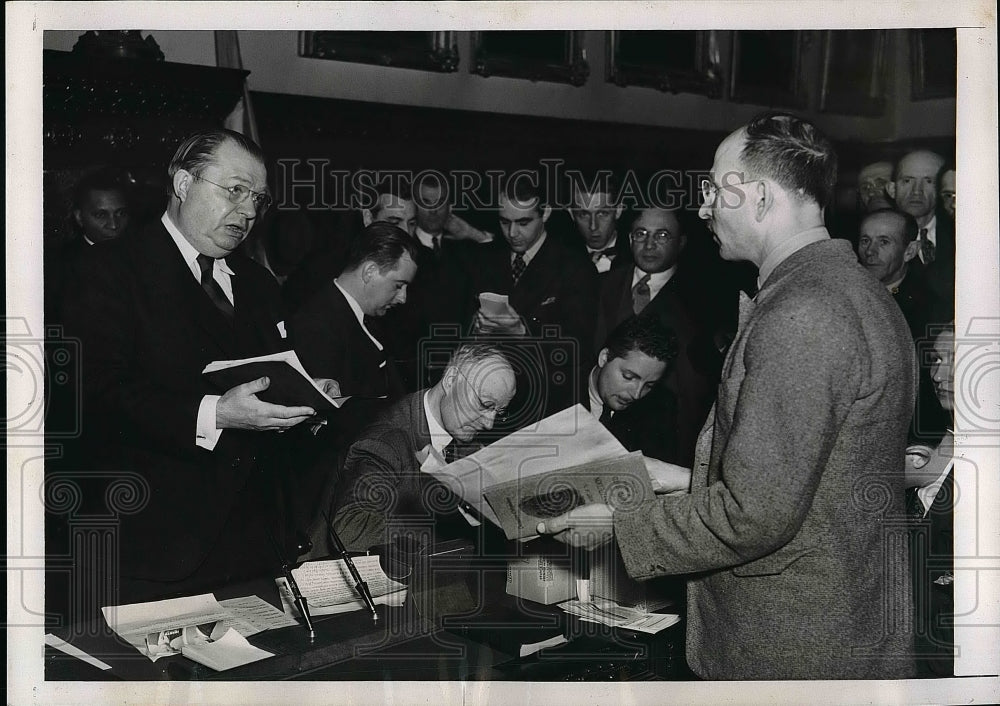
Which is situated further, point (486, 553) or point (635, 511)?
point (486, 553)

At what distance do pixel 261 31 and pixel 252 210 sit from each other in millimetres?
533

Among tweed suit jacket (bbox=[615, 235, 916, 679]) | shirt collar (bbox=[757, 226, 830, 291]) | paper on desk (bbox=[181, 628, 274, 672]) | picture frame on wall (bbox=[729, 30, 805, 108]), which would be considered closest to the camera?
tweed suit jacket (bbox=[615, 235, 916, 679])

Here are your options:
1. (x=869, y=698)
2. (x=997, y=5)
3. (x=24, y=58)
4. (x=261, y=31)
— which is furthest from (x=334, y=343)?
(x=997, y=5)

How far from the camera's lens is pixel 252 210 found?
2.53 metres

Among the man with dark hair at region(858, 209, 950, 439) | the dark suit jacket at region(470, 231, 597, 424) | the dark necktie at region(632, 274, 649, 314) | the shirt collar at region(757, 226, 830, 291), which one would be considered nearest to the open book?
the dark suit jacket at region(470, 231, 597, 424)

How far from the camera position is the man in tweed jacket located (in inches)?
80.0

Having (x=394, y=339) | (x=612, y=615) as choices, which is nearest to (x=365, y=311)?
(x=394, y=339)

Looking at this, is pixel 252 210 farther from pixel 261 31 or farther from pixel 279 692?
pixel 279 692

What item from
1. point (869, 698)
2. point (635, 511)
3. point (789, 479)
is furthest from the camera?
point (869, 698)

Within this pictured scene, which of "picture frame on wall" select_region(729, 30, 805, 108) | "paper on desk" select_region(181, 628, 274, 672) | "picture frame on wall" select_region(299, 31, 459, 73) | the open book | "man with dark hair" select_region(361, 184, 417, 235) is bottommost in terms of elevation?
"paper on desk" select_region(181, 628, 274, 672)

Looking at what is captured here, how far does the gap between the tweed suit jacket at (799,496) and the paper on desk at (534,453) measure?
0.88 ft

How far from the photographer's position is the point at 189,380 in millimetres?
2500

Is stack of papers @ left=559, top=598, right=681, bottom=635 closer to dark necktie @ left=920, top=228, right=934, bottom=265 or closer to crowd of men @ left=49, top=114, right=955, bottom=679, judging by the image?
crowd of men @ left=49, top=114, right=955, bottom=679

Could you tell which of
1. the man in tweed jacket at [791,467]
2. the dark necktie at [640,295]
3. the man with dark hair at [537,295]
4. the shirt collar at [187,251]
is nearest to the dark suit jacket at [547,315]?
the man with dark hair at [537,295]
